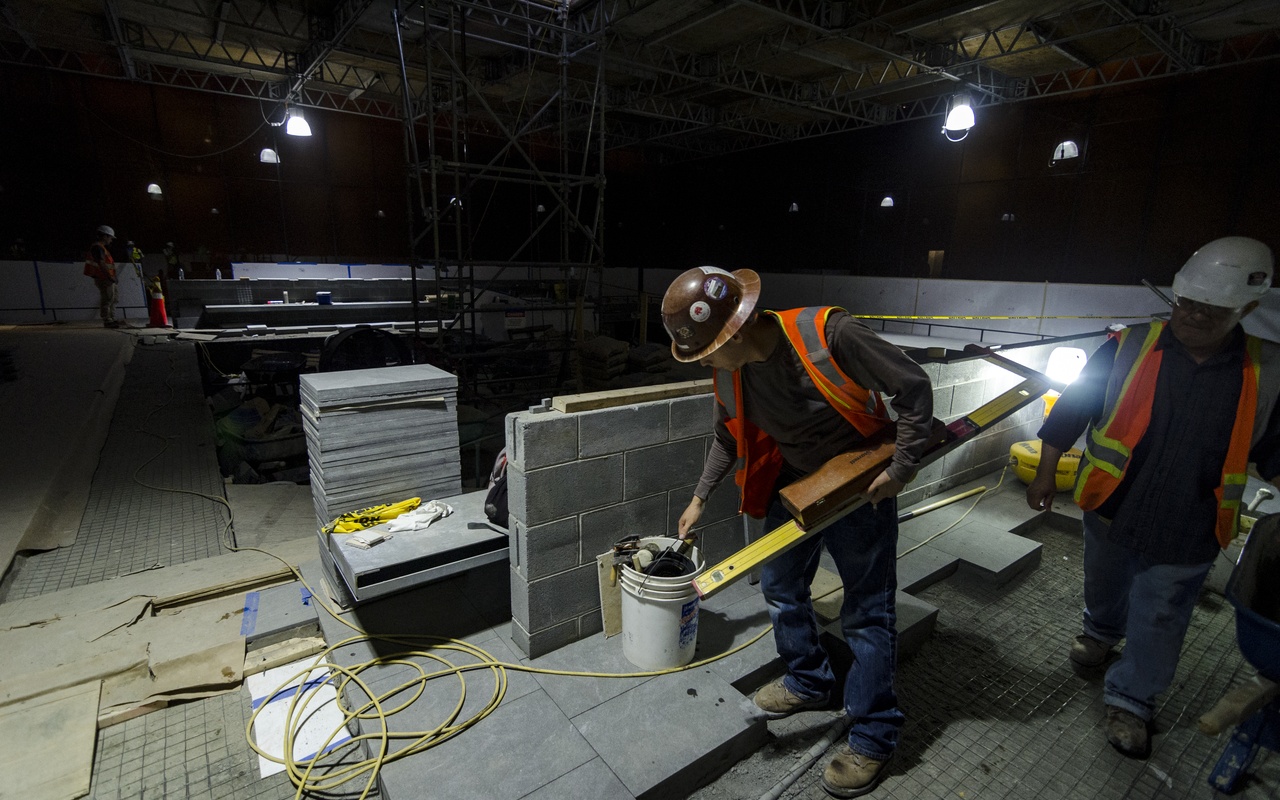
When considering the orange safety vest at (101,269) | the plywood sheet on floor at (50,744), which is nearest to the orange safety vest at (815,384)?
the plywood sheet on floor at (50,744)

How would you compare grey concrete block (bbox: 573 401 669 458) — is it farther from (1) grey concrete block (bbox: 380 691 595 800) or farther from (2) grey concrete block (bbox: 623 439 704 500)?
(1) grey concrete block (bbox: 380 691 595 800)

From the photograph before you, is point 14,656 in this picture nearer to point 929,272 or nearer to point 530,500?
point 530,500

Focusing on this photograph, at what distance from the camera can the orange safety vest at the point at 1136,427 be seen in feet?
7.57

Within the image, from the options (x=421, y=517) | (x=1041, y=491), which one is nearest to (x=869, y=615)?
(x=1041, y=491)

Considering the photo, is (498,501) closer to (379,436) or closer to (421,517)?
(421,517)

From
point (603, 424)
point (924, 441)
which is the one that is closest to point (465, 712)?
point (603, 424)

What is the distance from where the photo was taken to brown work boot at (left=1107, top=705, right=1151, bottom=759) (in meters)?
2.65

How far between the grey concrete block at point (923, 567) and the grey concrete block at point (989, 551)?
3.2 inches

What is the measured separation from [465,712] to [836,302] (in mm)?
15210

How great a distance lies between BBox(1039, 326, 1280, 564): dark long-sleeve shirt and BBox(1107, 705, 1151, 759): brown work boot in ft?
2.63

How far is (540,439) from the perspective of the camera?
277cm

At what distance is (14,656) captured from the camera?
9.98 ft

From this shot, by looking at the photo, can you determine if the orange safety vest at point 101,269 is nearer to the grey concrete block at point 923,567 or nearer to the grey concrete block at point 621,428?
the grey concrete block at point 621,428

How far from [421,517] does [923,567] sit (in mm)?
3295
